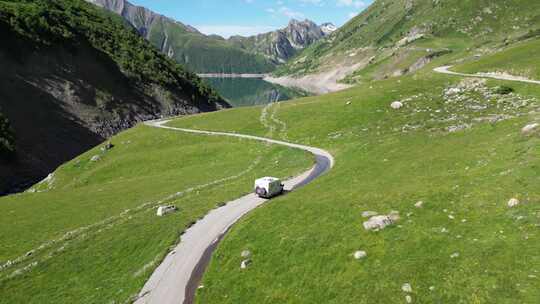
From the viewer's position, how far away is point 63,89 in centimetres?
13338

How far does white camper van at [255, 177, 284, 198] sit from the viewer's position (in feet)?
137

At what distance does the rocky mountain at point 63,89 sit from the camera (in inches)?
4242

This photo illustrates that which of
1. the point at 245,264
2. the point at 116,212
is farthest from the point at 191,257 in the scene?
the point at 116,212

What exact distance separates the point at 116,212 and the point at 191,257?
21605 millimetres

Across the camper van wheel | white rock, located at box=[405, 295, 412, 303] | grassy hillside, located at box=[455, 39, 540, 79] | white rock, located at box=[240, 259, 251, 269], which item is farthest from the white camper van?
grassy hillside, located at box=[455, 39, 540, 79]

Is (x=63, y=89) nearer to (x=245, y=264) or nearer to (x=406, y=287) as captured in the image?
(x=245, y=264)

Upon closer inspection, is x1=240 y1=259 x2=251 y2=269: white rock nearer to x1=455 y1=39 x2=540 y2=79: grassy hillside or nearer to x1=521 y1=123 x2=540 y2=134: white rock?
x1=521 y1=123 x2=540 y2=134: white rock

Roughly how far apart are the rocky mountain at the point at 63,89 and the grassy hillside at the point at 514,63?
4621 inches

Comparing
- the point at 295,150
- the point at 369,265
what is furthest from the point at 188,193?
the point at 369,265

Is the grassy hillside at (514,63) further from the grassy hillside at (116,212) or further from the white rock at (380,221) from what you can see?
the white rock at (380,221)

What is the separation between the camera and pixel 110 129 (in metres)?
132

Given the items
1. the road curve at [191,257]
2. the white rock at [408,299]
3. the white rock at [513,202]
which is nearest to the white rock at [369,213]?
the white rock at [513,202]

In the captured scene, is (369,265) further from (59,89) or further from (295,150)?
(59,89)

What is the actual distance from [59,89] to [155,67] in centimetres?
6212
